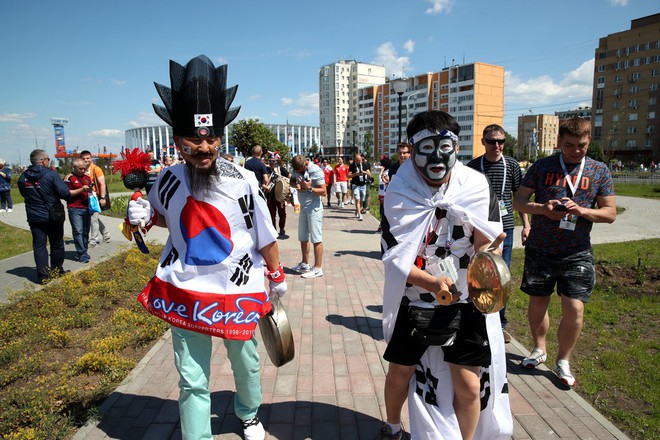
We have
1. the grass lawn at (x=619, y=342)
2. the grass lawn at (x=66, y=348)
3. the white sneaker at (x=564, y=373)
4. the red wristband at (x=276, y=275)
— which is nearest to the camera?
the red wristband at (x=276, y=275)

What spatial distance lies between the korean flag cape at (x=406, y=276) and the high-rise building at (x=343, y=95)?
128m

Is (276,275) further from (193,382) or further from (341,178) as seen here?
(341,178)

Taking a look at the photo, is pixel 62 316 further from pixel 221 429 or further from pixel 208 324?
pixel 208 324

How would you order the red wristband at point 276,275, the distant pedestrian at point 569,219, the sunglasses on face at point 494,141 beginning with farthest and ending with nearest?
the sunglasses on face at point 494,141
the distant pedestrian at point 569,219
the red wristband at point 276,275

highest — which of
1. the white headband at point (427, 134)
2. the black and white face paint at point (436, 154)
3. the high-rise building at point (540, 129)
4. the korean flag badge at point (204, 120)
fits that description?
the high-rise building at point (540, 129)

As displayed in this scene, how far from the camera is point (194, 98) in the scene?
8.68 ft

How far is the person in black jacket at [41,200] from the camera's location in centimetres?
710

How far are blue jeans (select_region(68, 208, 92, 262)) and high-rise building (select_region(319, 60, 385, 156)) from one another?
399 feet

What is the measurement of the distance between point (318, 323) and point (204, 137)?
3.26 meters

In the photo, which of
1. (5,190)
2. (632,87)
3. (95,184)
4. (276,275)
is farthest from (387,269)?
(632,87)

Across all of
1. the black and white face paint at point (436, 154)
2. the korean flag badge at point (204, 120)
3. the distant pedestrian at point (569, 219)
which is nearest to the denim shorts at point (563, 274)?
the distant pedestrian at point (569, 219)

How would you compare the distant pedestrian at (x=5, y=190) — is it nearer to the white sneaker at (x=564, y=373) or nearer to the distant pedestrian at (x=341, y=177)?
the distant pedestrian at (x=341, y=177)

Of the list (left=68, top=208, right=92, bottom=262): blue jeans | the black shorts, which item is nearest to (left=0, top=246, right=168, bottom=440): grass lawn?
(left=68, top=208, right=92, bottom=262): blue jeans

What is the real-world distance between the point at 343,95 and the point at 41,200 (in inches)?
5180
